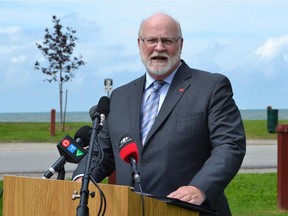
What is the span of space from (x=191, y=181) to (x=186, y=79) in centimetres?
67

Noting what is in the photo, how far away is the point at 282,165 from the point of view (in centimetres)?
1059

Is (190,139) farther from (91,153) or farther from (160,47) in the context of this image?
(91,153)

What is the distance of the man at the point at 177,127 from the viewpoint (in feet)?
14.9

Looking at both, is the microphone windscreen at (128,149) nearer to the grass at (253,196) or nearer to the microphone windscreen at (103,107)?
the microphone windscreen at (103,107)

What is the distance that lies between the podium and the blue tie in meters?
0.79

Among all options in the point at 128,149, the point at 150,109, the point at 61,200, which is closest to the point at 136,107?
the point at 150,109

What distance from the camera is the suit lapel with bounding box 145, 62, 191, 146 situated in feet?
15.3

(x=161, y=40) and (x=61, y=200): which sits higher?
(x=161, y=40)

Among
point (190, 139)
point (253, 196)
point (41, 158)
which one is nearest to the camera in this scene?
point (190, 139)

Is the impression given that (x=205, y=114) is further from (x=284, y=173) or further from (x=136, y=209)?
(x=284, y=173)

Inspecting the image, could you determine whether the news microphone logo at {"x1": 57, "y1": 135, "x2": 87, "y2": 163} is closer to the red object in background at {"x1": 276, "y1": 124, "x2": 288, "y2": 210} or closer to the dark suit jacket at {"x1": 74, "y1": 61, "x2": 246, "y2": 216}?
the dark suit jacket at {"x1": 74, "y1": 61, "x2": 246, "y2": 216}

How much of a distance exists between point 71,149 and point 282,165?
6976mm

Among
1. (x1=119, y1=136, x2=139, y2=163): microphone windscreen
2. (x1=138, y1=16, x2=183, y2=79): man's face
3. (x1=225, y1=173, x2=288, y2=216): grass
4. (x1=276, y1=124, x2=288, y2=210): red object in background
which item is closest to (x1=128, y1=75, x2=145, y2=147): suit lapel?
(x1=138, y1=16, x2=183, y2=79): man's face

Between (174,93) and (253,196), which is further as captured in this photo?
(253,196)
